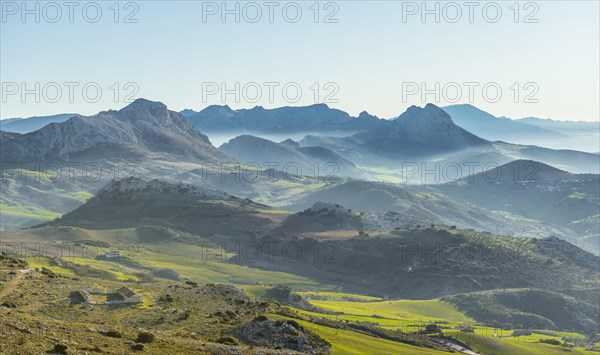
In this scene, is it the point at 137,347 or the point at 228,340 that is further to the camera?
the point at 228,340

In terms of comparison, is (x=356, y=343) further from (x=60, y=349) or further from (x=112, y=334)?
(x=60, y=349)

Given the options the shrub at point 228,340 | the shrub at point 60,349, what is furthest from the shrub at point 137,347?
the shrub at point 228,340

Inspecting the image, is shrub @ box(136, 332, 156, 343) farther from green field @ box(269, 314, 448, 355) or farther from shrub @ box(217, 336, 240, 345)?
green field @ box(269, 314, 448, 355)

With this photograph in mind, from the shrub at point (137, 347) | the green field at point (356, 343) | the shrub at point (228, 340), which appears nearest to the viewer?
the shrub at point (137, 347)

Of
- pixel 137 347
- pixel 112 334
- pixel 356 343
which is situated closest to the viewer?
pixel 137 347

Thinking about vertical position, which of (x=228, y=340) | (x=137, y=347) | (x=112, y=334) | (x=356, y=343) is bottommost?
(x=356, y=343)

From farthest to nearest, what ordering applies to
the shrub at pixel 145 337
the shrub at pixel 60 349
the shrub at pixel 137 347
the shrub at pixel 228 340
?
the shrub at pixel 228 340
the shrub at pixel 145 337
the shrub at pixel 137 347
the shrub at pixel 60 349

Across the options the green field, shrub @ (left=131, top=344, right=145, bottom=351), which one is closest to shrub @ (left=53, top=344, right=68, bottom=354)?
shrub @ (left=131, top=344, right=145, bottom=351)

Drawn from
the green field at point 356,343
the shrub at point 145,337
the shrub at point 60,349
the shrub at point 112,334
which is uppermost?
the shrub at point 60,349

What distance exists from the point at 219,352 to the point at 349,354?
53.0 ft

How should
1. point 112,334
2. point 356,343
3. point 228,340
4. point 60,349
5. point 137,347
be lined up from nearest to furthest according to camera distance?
point 60,349, point 137,347, point 112,334, point 228,340, point 356,343

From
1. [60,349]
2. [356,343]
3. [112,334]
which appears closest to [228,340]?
[112,334]

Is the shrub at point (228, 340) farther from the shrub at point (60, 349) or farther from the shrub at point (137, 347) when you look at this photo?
the shrub at point (60, 349)

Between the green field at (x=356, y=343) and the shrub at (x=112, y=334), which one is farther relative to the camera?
the green field at (x=356, y=343)
